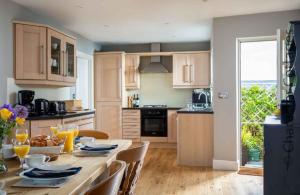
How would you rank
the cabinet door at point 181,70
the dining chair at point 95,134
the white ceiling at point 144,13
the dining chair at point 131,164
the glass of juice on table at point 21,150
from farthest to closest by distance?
the cabinet door at point 181,70, the white ceiling at point 144,13, the dining chair at point 95,134, the dining chair at point 131,164, the glass of juice on table at point 21,150

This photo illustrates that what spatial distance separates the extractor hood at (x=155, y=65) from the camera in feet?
21.3

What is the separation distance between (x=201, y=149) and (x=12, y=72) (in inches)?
116

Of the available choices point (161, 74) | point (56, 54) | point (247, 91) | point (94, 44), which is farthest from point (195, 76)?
point (56, 54)

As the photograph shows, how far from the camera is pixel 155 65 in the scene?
6551 mm

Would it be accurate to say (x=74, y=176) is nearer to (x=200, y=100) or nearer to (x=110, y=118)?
(x=200, y=100)

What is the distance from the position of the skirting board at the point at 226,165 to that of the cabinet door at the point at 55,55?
A: 2687 millimetres

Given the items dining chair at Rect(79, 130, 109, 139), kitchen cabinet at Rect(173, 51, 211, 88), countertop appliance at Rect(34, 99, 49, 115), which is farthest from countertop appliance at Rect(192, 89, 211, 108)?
dining chair at Rect(79, 130, 109, 139)

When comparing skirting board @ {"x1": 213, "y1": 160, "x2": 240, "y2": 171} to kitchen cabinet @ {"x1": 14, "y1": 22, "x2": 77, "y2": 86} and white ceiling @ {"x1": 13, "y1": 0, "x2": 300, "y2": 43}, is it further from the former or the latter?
kitchen cabinet @ {"x1": 14, "y1": 22, "x2": 77, "y2": 86}

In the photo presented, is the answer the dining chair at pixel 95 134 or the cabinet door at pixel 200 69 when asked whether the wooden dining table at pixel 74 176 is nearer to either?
the dining chair at pixel 95 134

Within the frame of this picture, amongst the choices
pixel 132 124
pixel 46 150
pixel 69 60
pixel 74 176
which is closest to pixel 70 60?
pixel 69 60

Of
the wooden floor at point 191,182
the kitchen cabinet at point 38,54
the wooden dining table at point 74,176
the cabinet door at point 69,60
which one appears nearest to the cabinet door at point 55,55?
the kitchen cabinet at point 38,54

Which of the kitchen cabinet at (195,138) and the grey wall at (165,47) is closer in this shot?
the kitchen cabinet at (195,138)

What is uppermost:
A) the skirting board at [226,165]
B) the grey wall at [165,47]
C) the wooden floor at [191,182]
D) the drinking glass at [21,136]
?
the grey wall at [165,47]

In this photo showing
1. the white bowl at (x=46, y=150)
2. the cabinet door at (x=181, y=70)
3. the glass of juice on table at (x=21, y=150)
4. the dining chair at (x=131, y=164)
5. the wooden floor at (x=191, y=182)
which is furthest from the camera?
the cabinet door at (x=181, y=70)
